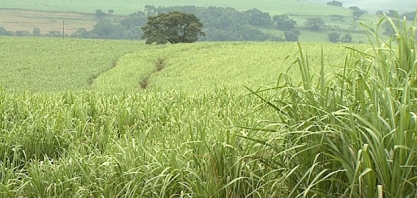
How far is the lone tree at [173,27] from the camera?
47416 millimetres

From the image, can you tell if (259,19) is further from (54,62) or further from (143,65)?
(143,65)

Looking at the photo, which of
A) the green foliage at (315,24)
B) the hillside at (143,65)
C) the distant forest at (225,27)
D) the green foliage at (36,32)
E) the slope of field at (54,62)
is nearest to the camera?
the hillside at (143,65)

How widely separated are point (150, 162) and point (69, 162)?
2.72ft

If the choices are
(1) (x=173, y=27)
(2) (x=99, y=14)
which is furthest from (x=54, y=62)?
(2) (x=99, y=14)

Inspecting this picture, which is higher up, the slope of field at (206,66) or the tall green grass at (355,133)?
the tall green grass at (355,133)

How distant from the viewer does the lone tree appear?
47416mm

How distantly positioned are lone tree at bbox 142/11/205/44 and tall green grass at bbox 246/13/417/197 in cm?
4294

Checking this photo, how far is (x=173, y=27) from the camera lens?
4866cm

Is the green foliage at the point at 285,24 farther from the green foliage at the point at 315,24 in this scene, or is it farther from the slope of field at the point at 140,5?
the slope of field at the point at 140,5

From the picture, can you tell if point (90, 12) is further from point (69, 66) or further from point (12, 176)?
point (12, 176)

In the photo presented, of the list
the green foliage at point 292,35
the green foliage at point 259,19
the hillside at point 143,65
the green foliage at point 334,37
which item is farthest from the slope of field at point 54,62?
the green foliage at point 259,19

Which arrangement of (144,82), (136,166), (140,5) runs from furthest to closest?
(140,5) < (144,82) < (136,166)

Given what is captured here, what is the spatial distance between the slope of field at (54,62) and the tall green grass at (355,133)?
1897 centimetres

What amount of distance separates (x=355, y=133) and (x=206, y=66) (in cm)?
2353
